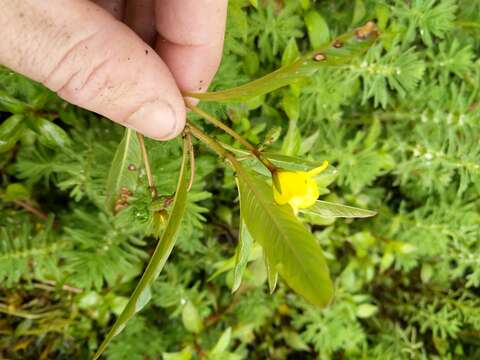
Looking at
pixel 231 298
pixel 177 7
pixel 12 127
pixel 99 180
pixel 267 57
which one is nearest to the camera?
pixel 177 7

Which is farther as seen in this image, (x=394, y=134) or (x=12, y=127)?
(x=394, y=134)

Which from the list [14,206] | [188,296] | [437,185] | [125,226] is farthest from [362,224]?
[14,206]

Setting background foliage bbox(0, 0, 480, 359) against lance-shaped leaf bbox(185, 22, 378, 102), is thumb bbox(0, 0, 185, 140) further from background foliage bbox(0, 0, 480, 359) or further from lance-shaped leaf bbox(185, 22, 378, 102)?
background foliage bbox(0, 0, 480, 359)

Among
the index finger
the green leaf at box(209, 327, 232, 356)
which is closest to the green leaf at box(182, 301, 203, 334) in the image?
the green leaf at box(209, 327, 232, 356)

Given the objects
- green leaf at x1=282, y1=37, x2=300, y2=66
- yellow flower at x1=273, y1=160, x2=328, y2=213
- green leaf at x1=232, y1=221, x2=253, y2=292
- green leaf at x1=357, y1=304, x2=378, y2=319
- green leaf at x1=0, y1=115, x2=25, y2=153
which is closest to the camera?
yellow flower at x1=273, y1=160, x2=328, y2=213

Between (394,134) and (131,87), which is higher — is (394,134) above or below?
below

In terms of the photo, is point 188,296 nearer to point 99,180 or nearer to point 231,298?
point 231,298

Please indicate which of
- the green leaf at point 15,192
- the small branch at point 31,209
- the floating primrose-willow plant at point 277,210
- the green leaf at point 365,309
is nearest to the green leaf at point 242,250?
the floating primrose-willow plant at point 277,210

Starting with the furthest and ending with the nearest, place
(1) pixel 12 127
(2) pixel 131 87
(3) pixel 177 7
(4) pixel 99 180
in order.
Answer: (4) pixel 99 180, (1) pixel 12 127, (3) pixel 177 7, (2) pixel 131 87
